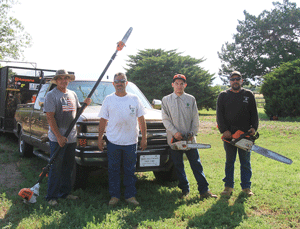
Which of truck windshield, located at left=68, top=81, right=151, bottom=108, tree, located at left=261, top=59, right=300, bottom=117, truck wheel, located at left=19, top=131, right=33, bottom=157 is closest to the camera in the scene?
truck windshield, located at left=68, top=81, right=151, bottom=108

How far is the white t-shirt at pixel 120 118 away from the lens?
4102 mm

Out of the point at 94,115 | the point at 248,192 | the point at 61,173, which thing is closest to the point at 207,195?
the point at 248,192

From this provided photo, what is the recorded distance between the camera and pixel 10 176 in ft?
19.5

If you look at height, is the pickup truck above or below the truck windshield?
below

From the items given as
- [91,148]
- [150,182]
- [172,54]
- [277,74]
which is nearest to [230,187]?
[150,182]

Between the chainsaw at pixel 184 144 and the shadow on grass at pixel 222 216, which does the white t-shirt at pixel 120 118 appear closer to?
the chainsaw at pixel 184 144

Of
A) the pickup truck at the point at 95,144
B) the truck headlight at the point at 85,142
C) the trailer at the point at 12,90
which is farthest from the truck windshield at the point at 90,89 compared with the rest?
the trailer at the point at 12,90

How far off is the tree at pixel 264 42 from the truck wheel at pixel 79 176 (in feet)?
128

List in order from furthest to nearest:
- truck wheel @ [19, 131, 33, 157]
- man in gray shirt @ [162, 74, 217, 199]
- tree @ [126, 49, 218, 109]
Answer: tree @ [126, 49, 218, 109] → truck wheel @ [19, 131, 33, 157] → man in gray shirt @ [162, 74, 217, 199]

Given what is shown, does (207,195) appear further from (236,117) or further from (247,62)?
(247,62)

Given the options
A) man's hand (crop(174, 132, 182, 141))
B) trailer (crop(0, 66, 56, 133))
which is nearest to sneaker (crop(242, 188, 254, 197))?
man's hand (crop(174, 132, 182, 141))

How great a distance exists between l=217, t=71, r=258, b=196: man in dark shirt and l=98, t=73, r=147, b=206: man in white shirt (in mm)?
1388

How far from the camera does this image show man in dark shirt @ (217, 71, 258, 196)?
4.61 m

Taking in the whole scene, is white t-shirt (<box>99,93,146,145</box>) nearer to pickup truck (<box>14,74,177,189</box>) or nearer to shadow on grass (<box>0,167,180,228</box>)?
pickup truck (<box>14,74,177,189</box>)
